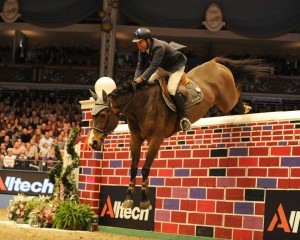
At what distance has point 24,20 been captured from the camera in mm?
30094

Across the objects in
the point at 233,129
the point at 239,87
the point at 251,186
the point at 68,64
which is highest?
the point at 68,64

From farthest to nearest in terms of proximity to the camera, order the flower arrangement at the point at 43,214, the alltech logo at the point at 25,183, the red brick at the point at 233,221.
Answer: the alltech logo at the point at 25,183 → the flower arrangement at the point at 43,214 → the red brick at the point at 233,221

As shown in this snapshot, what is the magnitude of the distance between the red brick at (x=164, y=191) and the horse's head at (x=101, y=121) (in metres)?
2.73

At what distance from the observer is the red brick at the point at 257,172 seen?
32.9ft

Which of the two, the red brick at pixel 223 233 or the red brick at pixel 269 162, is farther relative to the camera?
the red brick at pixel 223 233

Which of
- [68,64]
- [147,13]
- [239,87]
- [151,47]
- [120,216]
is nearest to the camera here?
[151,47]

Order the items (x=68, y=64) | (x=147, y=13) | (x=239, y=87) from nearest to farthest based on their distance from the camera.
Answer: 1. (x=239, y=87)
2. (x=147, y=13)
3. (x=68, y=64)

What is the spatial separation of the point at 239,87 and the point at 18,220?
5548 mm

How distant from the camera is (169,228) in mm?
11562

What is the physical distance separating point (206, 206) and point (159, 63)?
282 cm

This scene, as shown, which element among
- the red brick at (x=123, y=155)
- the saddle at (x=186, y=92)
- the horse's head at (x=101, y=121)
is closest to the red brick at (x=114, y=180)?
the red brick at (x=123, y=155)

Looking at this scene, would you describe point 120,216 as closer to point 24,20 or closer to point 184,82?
point 184,82

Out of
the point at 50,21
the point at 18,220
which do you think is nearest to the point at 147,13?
the point at 50,21

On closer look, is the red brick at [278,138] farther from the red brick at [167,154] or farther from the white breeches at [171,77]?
the red brick at [167,154]
